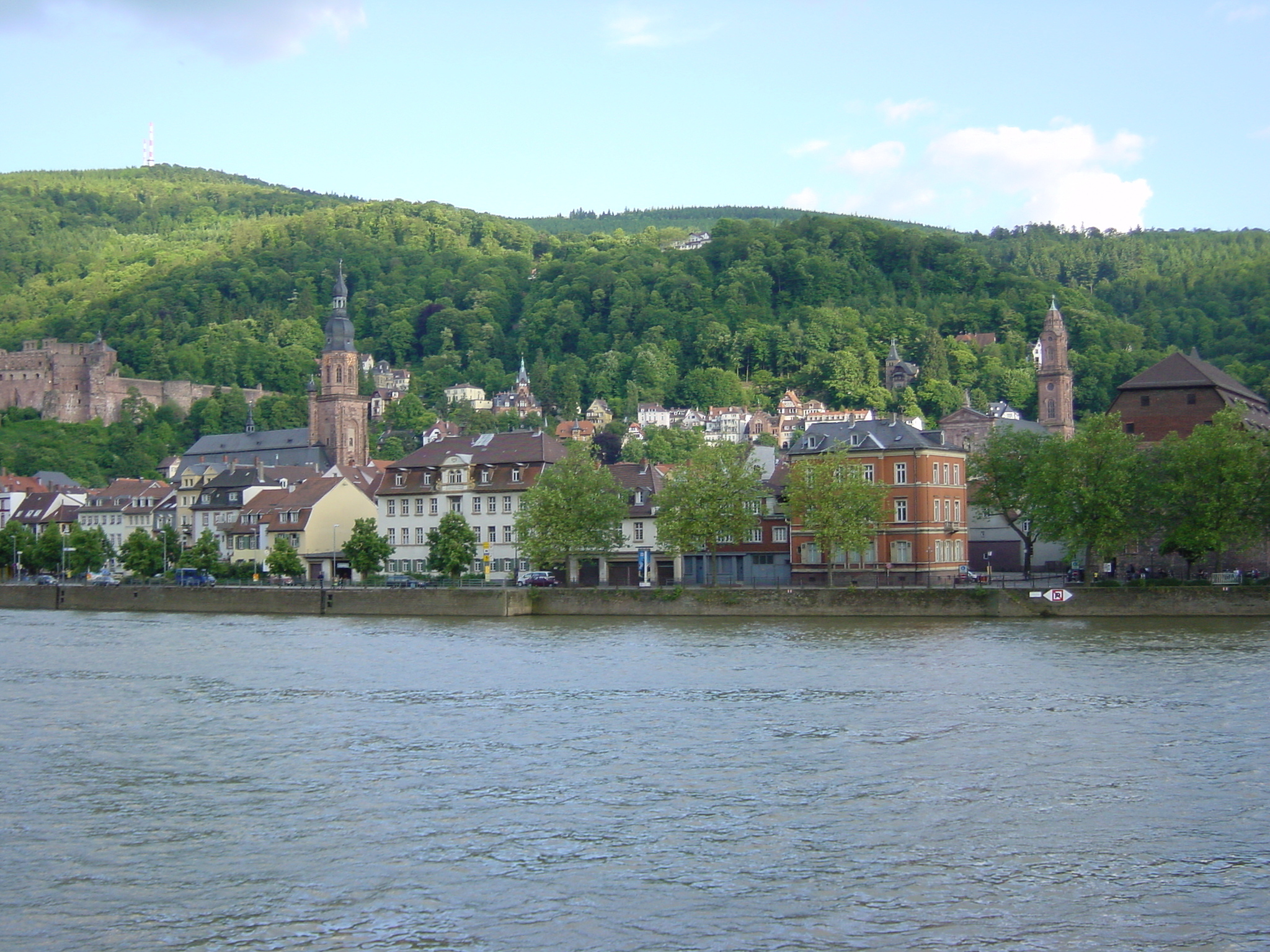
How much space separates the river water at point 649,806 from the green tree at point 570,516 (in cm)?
3222

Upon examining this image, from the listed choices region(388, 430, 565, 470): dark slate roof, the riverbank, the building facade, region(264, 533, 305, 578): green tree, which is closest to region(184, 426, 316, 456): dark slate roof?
region(388, 430, 565, 470): dark slate roof

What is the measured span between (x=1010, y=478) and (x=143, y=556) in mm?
59138

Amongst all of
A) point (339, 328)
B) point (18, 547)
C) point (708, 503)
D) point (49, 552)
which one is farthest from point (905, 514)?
point (339, 328)

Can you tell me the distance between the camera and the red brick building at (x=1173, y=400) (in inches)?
3524

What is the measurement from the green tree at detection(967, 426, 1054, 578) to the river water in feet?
122

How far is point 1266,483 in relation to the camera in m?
68.8

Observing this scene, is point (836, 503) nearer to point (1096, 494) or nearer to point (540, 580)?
point (1096, 494)

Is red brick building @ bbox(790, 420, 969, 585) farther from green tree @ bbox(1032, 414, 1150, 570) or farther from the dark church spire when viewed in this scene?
the dark church spire

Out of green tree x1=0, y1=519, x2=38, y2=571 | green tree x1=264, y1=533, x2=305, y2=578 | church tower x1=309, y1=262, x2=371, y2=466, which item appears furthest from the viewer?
church tower x1=309, y1=262, x2=371, y2=466

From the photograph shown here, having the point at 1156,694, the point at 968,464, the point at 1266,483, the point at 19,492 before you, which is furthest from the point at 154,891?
the point at 19,492

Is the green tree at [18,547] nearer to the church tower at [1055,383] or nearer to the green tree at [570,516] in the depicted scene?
the green tree at [570,516]

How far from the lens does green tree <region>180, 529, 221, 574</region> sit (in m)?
100

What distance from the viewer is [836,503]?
75.4m

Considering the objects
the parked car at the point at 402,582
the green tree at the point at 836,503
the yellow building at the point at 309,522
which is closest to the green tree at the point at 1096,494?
the green tree at the point at 836,503
